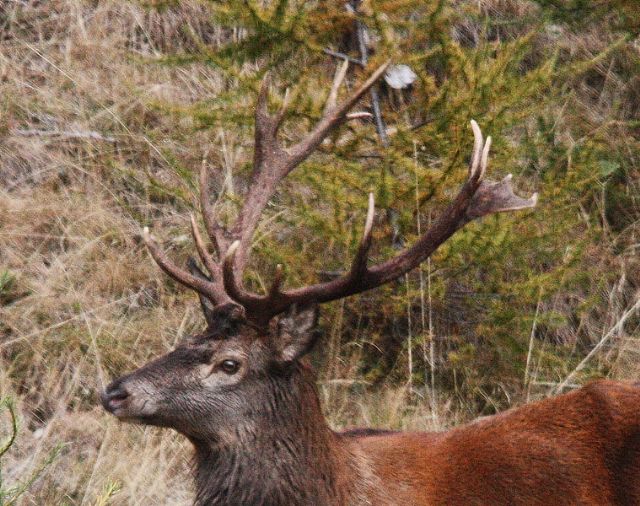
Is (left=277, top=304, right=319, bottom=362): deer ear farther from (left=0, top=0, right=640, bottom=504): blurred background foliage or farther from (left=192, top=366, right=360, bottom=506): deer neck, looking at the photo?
(left=0, top=0, right=640, bottom=504): blurred background foliage

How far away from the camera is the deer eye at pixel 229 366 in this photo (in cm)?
383

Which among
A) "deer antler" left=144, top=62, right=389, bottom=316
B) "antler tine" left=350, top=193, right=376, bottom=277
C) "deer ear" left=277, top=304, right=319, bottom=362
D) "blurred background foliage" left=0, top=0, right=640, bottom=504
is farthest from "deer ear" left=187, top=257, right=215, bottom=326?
"blurred background foliage" left=0, top=0, right=640, bottom=504

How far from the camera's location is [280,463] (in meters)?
3.84

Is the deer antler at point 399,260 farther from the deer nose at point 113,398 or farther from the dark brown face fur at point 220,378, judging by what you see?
the deer nose at point 113,398

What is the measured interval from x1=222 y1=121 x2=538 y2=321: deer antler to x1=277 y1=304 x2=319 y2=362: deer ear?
0.04m

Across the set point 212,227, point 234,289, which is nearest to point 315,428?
point 234,289

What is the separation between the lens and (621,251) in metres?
7.12

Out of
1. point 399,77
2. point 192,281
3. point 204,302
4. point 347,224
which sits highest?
point 192,281

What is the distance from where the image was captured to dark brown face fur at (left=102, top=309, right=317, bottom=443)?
375cm

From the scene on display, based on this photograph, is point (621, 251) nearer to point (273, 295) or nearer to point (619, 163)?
point (619, 163)

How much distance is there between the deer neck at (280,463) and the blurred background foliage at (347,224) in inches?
46.6

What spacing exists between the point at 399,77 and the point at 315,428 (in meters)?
3.09

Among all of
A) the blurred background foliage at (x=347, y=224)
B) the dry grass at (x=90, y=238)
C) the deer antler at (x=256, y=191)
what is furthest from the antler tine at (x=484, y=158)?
the dry grass at (x=90, y=238)

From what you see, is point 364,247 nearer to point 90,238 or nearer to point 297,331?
point 297,331
